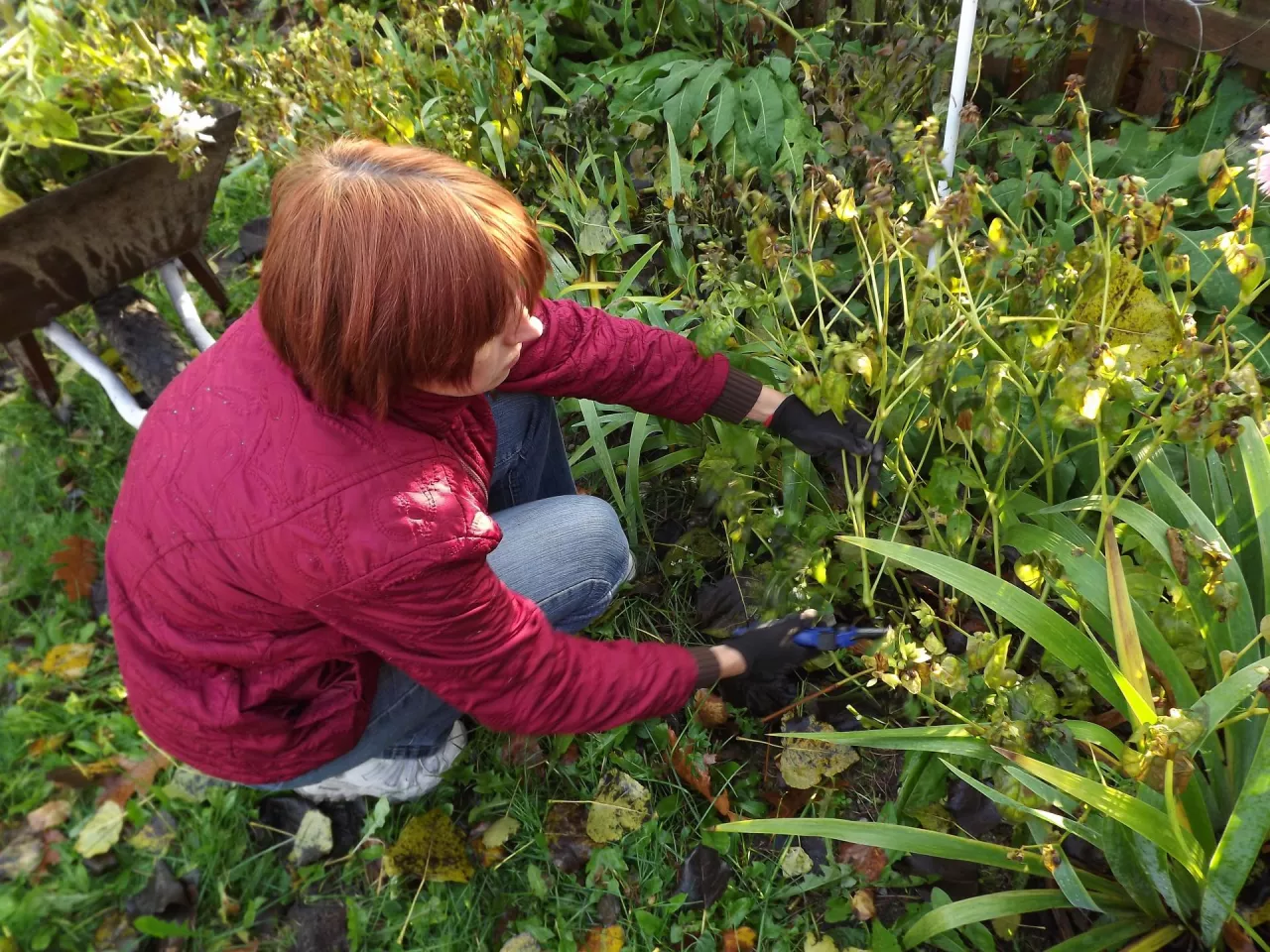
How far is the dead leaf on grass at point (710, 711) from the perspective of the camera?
5.95 ft

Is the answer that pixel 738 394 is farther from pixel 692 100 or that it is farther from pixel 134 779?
pixel 134 779

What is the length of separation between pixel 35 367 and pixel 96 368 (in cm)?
42

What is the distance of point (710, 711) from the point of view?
182cm

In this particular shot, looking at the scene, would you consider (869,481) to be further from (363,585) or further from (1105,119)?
(1105,119)

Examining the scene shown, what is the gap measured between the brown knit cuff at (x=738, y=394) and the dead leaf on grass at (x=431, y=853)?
1.02 metres

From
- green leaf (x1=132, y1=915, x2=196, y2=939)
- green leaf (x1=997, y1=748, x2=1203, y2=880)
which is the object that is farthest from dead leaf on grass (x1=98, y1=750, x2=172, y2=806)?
green leaf (x1=997, y1=748, x2=1203, y2=880)

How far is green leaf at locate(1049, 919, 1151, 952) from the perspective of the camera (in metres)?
1.24

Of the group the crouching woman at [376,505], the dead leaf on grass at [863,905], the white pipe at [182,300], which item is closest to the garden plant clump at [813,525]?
the dead leaf on grass at [863,905]

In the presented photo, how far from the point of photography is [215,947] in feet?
5.91

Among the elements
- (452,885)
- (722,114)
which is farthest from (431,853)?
(722,114)

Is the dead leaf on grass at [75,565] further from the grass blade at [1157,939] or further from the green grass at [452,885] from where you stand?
the grass blade at [1157,939]

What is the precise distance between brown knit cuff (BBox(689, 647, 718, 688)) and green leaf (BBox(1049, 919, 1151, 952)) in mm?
585

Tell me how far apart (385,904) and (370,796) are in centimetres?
24

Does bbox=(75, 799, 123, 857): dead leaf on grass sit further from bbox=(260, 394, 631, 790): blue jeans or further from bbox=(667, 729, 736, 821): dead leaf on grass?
bbox=(667, 729, 736, 821): dead leaf on grass
